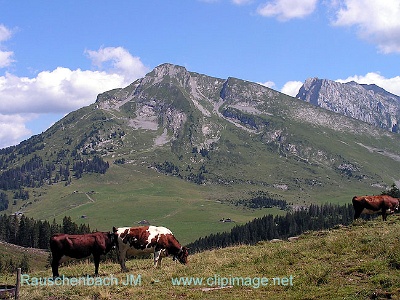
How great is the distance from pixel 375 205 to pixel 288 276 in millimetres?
25602

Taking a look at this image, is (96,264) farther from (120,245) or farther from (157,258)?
(157,258)

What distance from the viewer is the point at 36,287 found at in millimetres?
24344

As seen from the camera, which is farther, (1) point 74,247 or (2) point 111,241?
(2) point 111,241

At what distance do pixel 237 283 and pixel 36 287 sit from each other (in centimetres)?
1241

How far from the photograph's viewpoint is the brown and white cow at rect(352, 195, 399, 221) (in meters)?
42.8

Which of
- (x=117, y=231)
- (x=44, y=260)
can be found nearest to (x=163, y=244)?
(x=117, y=231)

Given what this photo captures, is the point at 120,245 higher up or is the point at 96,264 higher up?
the point at 120,245

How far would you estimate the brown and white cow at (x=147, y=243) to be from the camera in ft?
97.0

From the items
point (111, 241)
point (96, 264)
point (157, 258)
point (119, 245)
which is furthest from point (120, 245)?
point (157, 258)

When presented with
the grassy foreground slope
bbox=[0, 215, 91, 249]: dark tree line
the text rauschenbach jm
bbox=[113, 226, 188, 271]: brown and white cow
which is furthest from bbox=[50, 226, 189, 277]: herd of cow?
bbox=[0, 215, 91, 249]: dark tree line

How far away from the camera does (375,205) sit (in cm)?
4294

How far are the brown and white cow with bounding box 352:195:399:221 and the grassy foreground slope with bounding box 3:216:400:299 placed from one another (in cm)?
1599

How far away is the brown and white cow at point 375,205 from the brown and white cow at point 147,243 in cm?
2260

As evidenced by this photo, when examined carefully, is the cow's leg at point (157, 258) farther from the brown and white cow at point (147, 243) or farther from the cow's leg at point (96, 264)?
the cow's leg at point (96, 264)
